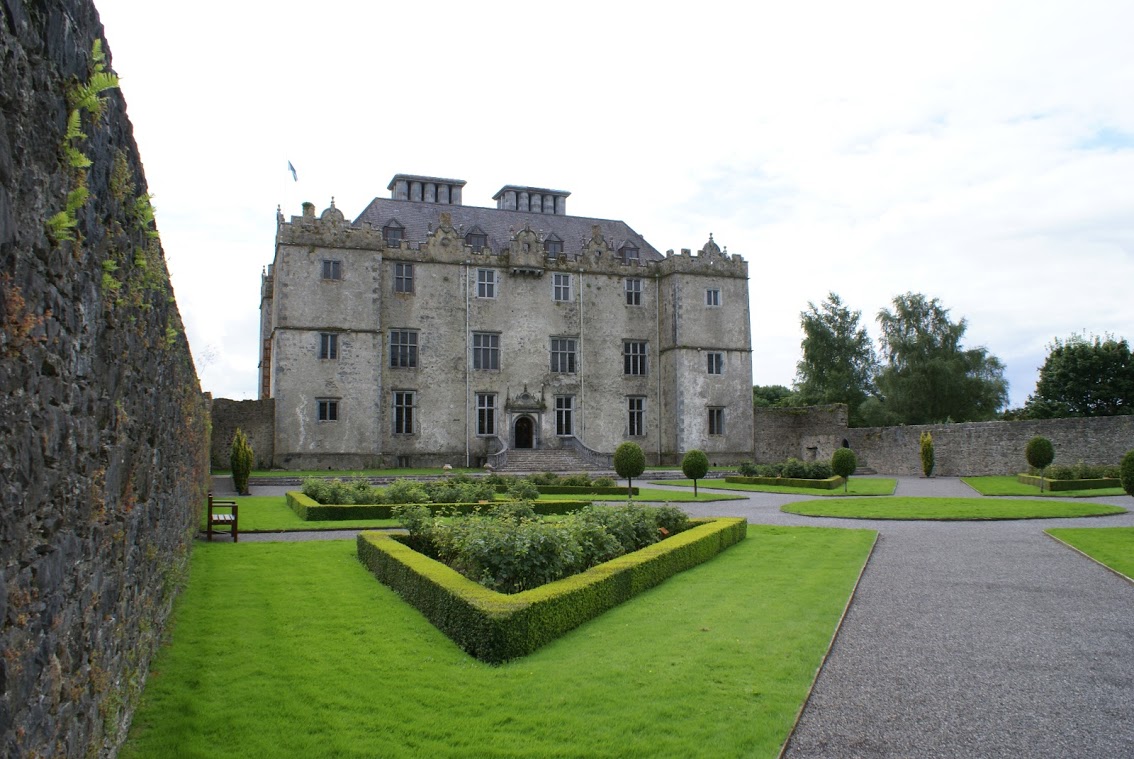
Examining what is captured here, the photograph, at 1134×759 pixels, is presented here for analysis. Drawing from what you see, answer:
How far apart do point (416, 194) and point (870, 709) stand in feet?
150

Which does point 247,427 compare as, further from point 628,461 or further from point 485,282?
point 628,461

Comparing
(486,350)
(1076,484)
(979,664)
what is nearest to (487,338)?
(486,350)

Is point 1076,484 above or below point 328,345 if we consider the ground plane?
below

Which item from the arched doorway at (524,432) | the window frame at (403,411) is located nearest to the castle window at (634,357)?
the arched doorway at (524,432)

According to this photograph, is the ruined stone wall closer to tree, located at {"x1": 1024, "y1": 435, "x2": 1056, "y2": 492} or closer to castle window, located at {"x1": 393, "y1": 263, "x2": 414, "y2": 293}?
tree, located at {"x1": 1024, "y1": 435, "x2": 1056, "y2": 492}

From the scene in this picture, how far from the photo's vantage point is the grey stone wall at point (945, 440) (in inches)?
1468

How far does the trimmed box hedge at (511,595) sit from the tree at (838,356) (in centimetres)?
5767

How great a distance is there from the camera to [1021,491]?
30906mm

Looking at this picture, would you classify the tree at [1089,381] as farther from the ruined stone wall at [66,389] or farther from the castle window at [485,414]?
the ruined stone wall at [66,389]

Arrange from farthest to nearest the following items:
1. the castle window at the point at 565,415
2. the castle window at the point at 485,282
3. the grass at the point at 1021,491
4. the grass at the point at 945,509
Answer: the castle window at the point at 565,415, the castle window at the point at 485,282, the grass at the point at 1021,491, the grass at the point at 945,509

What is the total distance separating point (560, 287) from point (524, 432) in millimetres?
7883

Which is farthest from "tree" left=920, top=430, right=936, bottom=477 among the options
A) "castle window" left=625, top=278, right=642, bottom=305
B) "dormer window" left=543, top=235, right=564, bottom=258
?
"dormer window" left=543, top=235, right=564, bottom=258

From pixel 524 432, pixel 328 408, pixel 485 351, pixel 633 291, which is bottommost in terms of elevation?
pixel 524 432

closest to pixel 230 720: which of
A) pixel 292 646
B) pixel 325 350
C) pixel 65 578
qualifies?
pixel 292 646
